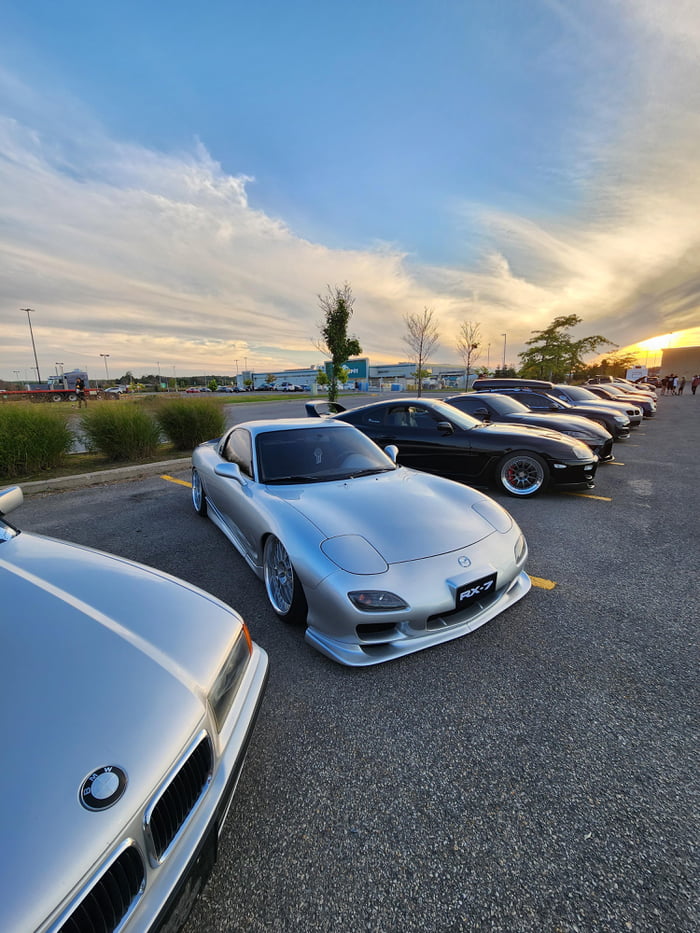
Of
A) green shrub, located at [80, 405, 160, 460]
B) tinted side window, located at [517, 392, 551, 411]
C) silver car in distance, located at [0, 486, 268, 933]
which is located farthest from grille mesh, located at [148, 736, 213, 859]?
tinted side window, located at [517, 392, 551, 411]

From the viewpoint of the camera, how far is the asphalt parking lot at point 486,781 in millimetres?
1255

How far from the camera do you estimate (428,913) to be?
1227 millimetres

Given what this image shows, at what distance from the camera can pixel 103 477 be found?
6.71 metres

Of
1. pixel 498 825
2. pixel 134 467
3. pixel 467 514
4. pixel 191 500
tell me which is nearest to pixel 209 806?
pixel 498 825

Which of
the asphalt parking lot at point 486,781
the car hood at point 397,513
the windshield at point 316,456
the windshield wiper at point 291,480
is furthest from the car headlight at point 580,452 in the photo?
the windshield wiper at point 291,480

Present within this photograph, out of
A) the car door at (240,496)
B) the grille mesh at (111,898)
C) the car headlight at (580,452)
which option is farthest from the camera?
the car headlight at (580,452)

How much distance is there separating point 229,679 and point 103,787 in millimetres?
567

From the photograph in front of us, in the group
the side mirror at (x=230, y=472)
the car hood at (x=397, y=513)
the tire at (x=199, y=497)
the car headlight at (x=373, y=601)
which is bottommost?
the tire at (x=199, y=497)

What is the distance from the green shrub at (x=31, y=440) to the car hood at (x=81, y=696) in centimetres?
638

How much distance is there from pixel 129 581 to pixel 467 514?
212 centimetres

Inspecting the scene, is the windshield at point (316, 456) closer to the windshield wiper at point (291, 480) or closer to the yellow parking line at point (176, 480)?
the windshield wiper at point (291, 480)

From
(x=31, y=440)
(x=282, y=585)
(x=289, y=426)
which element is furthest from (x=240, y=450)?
(x=31, y=440)

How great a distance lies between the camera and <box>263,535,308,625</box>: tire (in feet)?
8.13

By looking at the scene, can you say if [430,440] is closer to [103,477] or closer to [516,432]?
[516,432]
